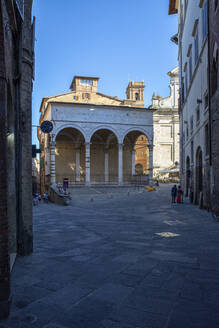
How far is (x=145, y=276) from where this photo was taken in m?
4.87

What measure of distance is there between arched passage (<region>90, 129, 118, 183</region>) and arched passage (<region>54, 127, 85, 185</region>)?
5.70 ft

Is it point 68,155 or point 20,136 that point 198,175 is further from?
point 68,155

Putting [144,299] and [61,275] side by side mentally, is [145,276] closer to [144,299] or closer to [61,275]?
[144,299]

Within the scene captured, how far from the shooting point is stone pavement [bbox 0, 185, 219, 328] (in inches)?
135


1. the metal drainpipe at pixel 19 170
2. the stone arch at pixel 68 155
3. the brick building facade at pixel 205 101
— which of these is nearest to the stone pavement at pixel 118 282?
the metal drainpipe at pixel 19 170

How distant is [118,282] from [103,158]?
108ft

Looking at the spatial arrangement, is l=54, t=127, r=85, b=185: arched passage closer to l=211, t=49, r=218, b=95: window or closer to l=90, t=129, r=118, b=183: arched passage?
l=90, t=129, r=118, b=183: arched passage

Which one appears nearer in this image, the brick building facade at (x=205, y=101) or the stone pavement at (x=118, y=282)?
the stone pavement at (x=118, y=282)

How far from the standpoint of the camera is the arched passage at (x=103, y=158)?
1452 inches

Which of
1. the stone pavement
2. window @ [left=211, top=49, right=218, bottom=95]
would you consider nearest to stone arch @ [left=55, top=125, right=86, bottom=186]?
window @ [left=211, top=49, right=218, bottom=95]

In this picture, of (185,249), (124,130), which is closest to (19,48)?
(185,249)

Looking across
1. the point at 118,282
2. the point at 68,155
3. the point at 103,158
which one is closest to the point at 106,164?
the point at 103,158

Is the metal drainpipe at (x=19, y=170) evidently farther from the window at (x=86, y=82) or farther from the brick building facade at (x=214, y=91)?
the window at (x=86, y=82)

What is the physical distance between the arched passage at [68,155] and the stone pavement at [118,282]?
89.0 feet
